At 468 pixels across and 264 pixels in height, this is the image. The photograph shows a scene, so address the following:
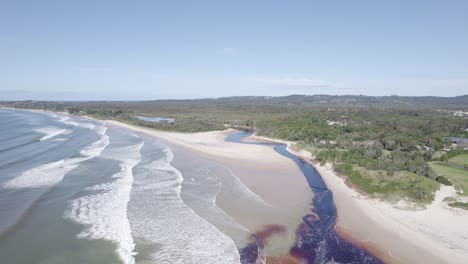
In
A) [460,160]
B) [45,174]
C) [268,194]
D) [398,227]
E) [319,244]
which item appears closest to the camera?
[319,244]

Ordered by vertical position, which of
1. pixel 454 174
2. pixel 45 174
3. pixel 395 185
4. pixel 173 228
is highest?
pixel 45 174

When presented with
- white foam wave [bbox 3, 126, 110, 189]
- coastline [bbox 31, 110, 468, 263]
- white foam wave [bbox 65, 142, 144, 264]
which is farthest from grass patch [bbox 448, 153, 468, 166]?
white foam wave [bbox 3, 126, 110, 189]

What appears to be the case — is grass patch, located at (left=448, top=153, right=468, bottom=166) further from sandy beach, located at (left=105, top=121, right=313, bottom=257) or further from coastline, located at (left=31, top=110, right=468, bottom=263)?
sandy beach, located at (left=105, top=121, right=313, bottom=257)

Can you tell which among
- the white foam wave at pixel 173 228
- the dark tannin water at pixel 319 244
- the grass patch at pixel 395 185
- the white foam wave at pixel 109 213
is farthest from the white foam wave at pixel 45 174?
the grass patch at pixel 395 185

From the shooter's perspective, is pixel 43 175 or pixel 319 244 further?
pixel 43 175

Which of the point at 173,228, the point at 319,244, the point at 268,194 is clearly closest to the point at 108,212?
the point at 173,228

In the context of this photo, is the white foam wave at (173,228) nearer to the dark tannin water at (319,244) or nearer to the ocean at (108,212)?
the ocean at (108,212)

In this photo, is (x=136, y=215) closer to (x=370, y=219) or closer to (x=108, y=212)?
(x=108, y=212)
